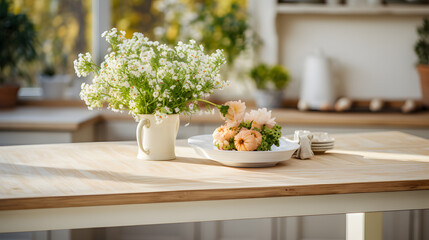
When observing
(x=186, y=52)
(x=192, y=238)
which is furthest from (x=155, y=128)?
(x=192, y=238)

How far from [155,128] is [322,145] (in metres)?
0.57

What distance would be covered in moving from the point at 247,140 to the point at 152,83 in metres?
0.33

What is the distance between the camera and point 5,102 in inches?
140

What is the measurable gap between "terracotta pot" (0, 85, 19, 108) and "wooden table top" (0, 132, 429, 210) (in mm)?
1692

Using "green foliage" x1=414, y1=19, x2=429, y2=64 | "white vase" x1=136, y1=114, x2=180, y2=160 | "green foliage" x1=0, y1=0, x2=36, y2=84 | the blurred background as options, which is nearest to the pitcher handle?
"white vase" x1=136, y1=114, x2=180, y2=160

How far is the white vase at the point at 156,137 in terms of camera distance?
69.1 inches

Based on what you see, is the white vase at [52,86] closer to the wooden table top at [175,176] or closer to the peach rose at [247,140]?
the wooden table top at [175,176]

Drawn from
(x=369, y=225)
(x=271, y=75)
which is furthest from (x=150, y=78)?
(x=271, y=75)

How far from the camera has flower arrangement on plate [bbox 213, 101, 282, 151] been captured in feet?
5.48

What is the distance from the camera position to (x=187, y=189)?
138cm

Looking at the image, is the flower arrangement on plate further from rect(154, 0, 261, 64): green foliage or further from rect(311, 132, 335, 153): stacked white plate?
rect(154, 0, 261, 64): green foliage

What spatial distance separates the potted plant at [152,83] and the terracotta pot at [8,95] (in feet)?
6.49

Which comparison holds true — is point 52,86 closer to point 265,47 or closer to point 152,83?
point 265,47

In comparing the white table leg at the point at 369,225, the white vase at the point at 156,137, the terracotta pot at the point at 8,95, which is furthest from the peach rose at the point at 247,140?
the terracotta pot at the point at 8,95
